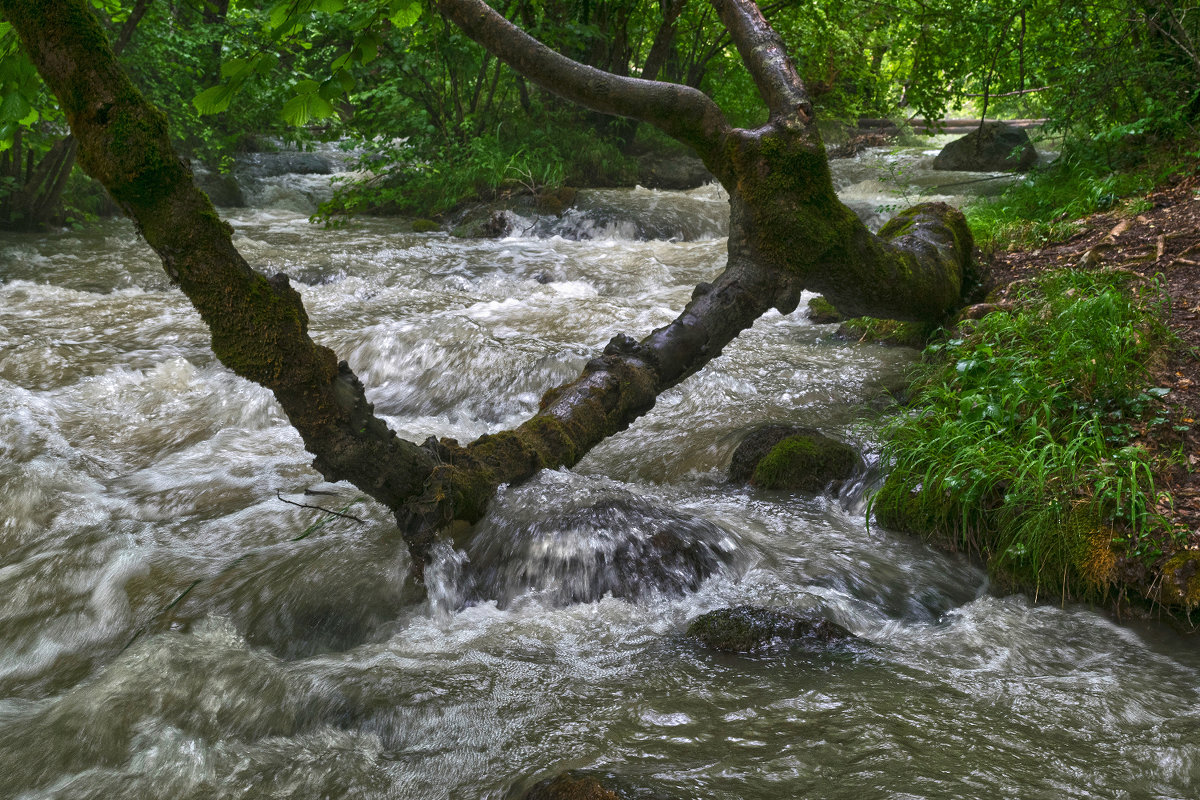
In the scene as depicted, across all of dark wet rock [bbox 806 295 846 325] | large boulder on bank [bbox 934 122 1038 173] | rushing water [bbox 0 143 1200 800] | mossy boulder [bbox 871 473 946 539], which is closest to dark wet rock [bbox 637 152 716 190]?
large boulder on bank [bbox 934 122 1038 173]

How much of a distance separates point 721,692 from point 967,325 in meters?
3.37

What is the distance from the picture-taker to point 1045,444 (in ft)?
Result: 11.9

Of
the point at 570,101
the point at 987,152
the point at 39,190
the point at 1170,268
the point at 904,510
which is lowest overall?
the point at 904,510

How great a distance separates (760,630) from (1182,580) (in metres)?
1.55

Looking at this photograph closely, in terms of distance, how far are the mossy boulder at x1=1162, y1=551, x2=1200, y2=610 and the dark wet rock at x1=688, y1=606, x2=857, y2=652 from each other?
117 centimetres

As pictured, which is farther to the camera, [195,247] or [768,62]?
[768,62]

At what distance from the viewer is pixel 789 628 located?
9.41 feet

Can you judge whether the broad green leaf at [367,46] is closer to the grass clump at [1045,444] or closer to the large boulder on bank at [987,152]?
the grass clump at [1045,444]

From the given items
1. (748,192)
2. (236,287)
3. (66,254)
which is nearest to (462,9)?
(748,192)

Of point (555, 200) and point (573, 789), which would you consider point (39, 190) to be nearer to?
point (555, 200)

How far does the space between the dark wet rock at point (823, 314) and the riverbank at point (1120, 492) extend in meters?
2.03

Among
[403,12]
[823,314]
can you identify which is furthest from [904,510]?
[823,314]

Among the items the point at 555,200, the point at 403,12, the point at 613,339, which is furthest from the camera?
the point at 555,200

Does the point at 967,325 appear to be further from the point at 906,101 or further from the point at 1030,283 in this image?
the point at 906,101
